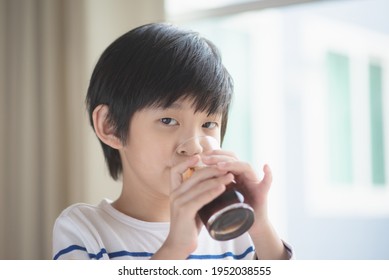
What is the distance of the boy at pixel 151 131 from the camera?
1.02 m

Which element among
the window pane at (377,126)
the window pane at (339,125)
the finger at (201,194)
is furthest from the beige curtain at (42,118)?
the finger at (201,194)

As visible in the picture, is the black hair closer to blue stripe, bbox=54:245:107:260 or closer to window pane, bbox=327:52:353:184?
blue stripe, bbox=54:245:107:260

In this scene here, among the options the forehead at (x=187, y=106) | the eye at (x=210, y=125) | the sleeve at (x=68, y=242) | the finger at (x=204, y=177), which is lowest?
the sleeve at (x=68, y=242)

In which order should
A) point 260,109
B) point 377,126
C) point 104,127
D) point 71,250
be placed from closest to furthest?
point 71,250 < point 104,127 < point 377,126 < point 260,109

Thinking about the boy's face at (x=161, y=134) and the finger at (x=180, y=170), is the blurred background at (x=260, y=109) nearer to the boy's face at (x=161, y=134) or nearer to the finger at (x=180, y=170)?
the boy's face at (x=161, y=134)

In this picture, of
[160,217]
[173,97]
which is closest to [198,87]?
[173,97]

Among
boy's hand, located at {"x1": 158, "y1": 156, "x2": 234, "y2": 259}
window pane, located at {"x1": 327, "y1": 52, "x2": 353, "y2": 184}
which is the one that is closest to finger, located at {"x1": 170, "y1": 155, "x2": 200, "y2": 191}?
boy's hand, located at {"x1": 158, "y1": 156, "x2": 234, "y2": 259}

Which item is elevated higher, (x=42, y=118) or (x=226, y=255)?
(x=42, y=118)

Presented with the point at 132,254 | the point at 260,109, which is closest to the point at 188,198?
the point at 132,254

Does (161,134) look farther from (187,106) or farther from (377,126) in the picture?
(377,126)

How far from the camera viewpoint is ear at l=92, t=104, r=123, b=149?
1145mm

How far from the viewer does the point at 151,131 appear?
105cm

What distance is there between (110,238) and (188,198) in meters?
0.31

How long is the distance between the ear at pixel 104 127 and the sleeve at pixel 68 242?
A: 193 mm
